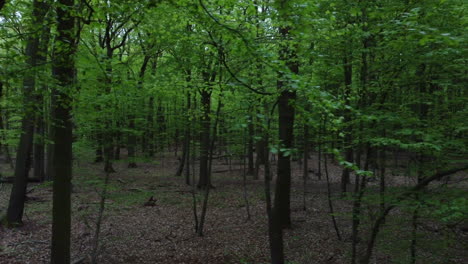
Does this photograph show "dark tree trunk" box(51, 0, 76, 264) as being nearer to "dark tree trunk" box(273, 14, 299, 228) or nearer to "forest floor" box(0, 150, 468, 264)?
"forest floor" box(0, 150, 468, 264)

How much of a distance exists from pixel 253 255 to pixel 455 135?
6.88 meters

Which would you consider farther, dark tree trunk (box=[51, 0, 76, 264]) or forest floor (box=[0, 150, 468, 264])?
forest floor (box=[0, 150, 468, 264])

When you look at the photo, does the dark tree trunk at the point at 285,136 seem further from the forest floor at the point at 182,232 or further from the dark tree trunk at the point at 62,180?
the dark tree trunk at the point at 62,180

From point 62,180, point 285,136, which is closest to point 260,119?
point 62,180

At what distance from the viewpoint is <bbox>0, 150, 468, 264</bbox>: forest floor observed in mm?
8523

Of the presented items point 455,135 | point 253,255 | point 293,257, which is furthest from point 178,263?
point 455,135

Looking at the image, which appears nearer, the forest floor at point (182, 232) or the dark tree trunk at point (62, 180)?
the dark tree trunk at point (62, 180)

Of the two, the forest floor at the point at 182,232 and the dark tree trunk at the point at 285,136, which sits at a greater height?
the dark tree trunk at the point at 285,136

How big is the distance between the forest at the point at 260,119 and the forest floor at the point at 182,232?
0.08m

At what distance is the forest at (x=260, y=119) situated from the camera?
14.3 feet

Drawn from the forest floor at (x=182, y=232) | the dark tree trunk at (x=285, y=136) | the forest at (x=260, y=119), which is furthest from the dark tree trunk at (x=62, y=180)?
the dark tree trunk at (x=285, y=136)

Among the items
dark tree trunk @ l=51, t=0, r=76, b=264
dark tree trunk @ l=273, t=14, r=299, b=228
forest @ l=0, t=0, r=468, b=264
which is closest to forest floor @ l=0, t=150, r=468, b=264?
forest @ l=0, t=0, r=468, b=264

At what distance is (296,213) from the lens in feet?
42.6

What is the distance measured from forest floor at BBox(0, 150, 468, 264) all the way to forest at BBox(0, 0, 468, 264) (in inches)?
3.1
